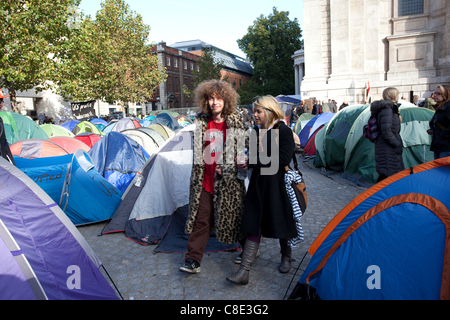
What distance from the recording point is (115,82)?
97.0 feet

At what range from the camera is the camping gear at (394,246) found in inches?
86.1

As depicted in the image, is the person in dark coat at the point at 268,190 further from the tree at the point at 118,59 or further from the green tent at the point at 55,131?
the tree at the point at 118,59

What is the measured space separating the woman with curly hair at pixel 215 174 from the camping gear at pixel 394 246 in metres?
0.91

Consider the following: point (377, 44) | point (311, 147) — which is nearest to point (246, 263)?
point (311, 147)

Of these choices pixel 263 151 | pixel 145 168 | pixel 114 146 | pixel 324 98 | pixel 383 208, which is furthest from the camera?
pixel 324 98

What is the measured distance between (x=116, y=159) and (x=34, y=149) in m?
1.45

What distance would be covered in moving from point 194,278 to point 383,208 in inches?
78.5

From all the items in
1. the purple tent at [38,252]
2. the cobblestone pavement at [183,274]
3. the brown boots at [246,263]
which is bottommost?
the cobblestone pavement at [183,274]

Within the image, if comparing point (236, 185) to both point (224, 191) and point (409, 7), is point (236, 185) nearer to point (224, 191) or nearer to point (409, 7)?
point (224, 191)

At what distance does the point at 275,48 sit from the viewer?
4894 centimetres

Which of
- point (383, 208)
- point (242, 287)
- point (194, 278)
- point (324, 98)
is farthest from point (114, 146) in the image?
point (324, 98)

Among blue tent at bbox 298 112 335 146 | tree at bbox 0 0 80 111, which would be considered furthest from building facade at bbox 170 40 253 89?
blue tent at bbox 298 112 335 146

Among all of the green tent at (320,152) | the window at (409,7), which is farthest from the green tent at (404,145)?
the window at (409,7)
